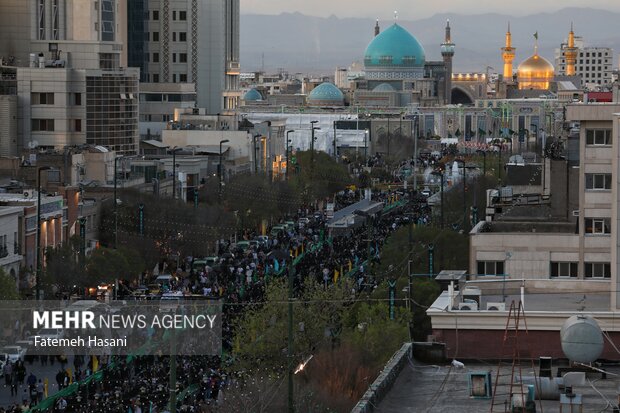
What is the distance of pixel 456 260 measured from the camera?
54.4 m

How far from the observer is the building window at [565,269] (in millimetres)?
40094

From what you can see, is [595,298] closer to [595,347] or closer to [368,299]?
[595,347]

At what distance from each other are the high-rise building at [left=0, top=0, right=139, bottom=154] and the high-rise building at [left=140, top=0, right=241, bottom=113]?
896 inches

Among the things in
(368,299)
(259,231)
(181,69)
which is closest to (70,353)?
(368,299)

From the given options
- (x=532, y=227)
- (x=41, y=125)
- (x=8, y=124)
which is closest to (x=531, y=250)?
(x=532, y=227)

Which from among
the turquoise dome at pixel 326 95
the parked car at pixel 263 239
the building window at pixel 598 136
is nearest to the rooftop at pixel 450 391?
the building window at pixel 598 136

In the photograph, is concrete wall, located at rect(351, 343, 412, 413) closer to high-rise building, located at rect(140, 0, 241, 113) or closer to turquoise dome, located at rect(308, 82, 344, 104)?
high-rise building, located at rect(140, 0, 241, 113)

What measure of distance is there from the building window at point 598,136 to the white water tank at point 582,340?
53.9 ft

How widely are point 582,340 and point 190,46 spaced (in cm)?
11279

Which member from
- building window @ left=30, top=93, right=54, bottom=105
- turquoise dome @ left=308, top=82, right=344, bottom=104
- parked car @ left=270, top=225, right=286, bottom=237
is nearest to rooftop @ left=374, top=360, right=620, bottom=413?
parked car @ left=270, top=225, right=286, bottom=237

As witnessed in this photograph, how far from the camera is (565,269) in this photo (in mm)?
40156

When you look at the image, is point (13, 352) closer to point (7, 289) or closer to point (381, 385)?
point (7, 289)

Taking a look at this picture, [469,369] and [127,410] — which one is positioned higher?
[469,369]

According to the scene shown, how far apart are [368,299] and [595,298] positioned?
1297cm
